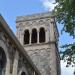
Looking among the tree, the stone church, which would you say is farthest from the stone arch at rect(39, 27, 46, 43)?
the tree

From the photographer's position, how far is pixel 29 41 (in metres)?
30.3

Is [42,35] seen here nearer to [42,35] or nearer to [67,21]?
[42,35]

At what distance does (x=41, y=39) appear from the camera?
30.6 metres

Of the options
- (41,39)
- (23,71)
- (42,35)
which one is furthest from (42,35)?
(23,71)

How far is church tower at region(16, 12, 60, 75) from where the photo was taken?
28016mm

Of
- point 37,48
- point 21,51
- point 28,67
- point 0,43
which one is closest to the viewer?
point 0,43

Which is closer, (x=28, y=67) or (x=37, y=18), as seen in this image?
(x=28, y=67)

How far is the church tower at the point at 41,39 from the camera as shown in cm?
2802

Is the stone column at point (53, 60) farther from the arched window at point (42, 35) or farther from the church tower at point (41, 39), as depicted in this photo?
the arched window at point (42, 35)

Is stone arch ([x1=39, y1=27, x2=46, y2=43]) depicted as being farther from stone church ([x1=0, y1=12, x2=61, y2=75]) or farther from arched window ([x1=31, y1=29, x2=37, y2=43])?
arched window ([x1=31, y1=29, x2=37, y2=43])

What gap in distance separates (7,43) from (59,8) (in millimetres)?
4159

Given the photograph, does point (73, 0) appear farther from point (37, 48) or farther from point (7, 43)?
point (37, 48)

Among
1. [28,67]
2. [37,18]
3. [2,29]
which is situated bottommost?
[28,67]

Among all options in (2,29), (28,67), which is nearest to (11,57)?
(2,29)
